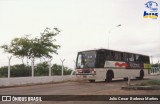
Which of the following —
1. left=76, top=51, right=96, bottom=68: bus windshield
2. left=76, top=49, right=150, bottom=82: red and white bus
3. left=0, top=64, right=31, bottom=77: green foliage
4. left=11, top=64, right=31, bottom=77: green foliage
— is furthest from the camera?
left=76, top=51, right=96, bottom=68: bus windshield

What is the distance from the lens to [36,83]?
24.7m

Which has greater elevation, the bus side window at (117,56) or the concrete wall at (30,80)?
the bus side window at (117,56)

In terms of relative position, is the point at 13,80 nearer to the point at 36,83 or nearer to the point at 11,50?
the point at 36,83

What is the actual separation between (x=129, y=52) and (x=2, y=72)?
13.7 meters

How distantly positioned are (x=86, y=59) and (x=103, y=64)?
1.62 metres

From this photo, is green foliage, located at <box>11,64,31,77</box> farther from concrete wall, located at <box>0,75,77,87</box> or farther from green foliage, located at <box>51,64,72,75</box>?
green foliage, located at <box>51,64,72,75</box>

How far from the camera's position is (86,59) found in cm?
2412

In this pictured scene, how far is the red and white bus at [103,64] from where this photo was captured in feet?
76.9

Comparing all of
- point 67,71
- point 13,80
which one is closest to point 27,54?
point 67,71

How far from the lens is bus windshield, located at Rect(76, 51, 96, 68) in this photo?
→ 2358 cm

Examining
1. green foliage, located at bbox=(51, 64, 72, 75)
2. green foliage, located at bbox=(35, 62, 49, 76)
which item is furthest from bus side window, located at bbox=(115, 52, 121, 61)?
green foliage, located at bbox=(35, 62, 49, 76)

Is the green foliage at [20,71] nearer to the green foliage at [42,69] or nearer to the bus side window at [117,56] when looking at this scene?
the green foliage at [42,69]

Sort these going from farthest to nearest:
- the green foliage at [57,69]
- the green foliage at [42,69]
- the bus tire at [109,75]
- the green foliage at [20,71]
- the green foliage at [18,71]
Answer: the green foliage at [57,69], the green foliage at [42,69], the bus tire at [109,75], the green foliage at [20,71], the green foliage at [18,71]

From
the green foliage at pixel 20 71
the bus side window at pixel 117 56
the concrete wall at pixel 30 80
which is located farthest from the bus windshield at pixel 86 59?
the green foliage at pixel 20 71
